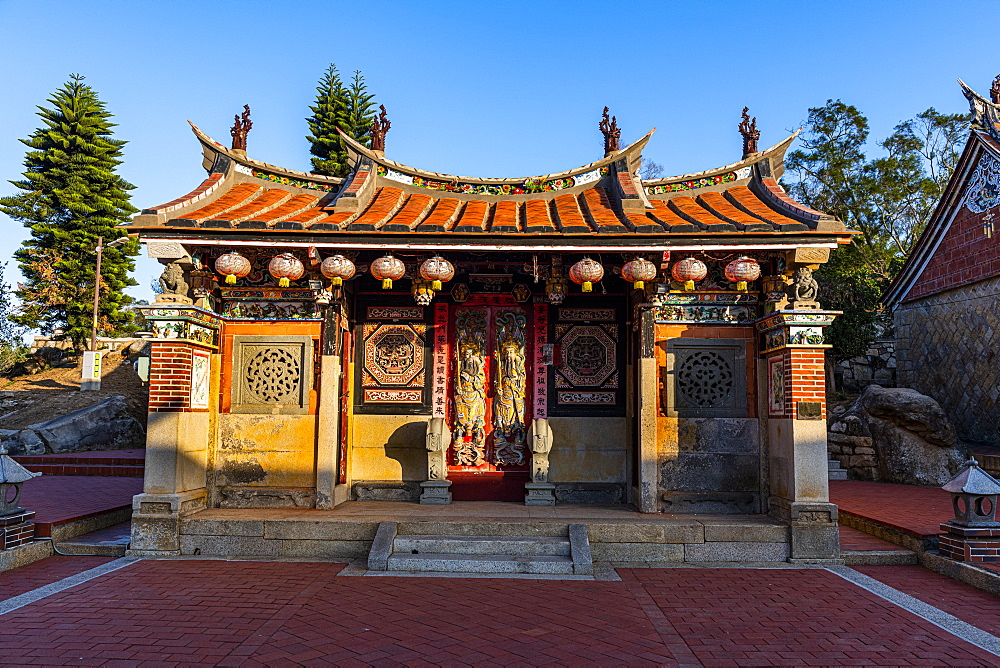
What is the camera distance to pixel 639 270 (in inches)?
320

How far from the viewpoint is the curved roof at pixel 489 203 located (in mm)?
8023

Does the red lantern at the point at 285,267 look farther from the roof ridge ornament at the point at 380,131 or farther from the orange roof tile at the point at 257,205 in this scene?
the roof ridge ornament at the point at 380,131

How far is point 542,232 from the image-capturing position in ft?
26.4

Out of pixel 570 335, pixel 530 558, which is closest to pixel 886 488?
pixel 570 335

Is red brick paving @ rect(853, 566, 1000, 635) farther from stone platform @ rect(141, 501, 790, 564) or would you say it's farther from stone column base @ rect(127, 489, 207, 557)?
stone column base @ rect(127, 489, 207, 557)

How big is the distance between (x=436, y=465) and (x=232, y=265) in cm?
370

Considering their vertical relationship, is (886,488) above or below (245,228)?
below

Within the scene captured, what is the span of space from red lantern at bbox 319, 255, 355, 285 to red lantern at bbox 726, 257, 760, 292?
15.0 feet

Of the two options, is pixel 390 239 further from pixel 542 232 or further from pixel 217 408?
pixel 217 408

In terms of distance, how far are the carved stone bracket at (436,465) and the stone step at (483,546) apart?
1.55m

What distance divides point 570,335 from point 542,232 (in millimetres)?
2122

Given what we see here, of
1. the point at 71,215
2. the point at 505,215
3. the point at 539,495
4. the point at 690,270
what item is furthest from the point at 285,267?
the point at 71,215

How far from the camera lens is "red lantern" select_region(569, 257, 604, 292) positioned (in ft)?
26.7

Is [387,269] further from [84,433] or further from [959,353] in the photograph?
[959,353]
